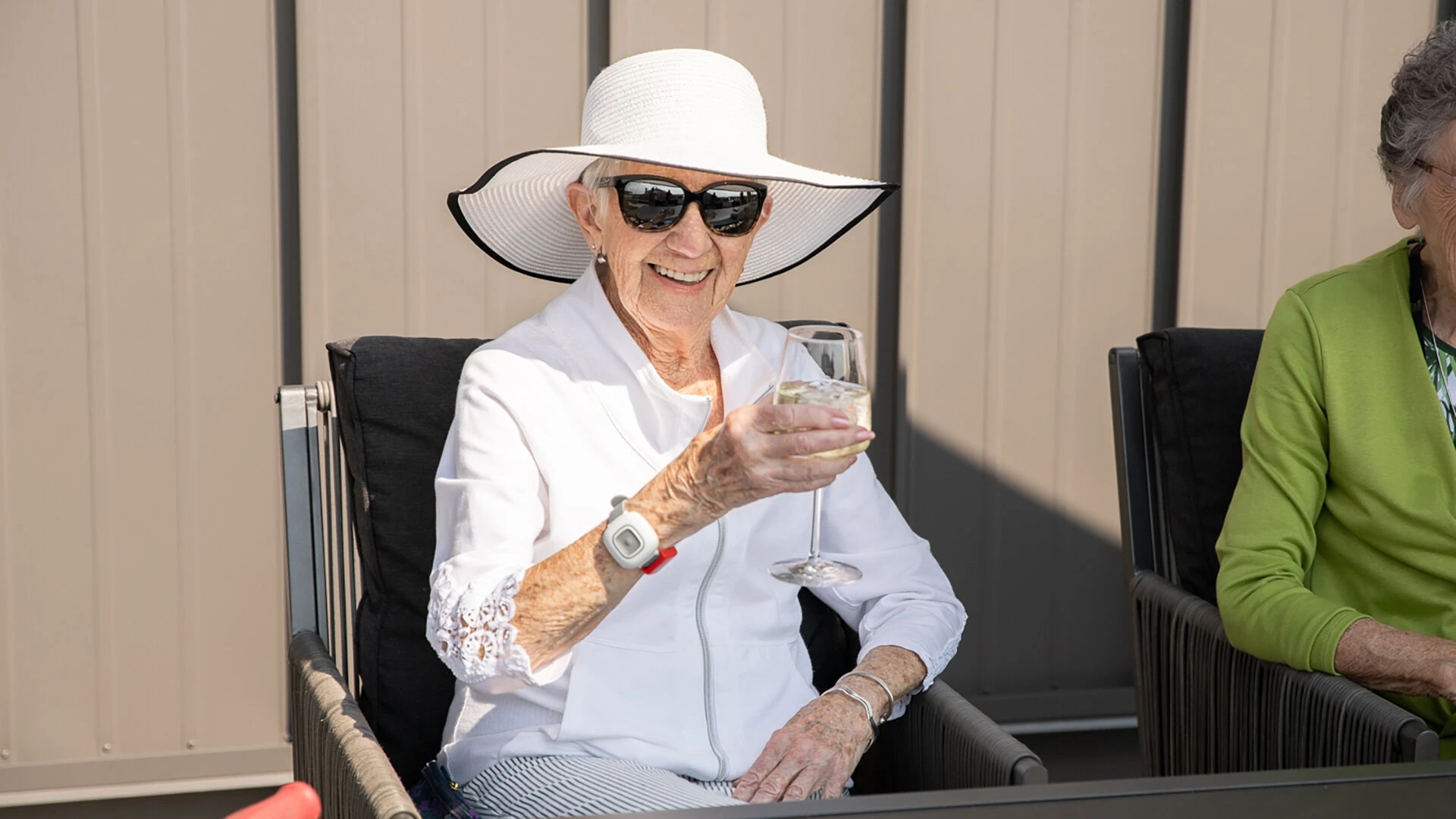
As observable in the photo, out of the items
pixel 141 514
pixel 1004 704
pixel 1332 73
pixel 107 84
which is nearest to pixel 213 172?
pixel 107 84

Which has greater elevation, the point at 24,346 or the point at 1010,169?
the point at 1010,169

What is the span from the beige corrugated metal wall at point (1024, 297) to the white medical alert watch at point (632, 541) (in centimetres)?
195

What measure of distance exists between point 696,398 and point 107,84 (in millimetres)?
1812

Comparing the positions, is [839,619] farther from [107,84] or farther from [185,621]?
[107,84]

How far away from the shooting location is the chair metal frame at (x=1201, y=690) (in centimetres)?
188

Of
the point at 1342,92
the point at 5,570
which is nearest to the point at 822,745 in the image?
the point at 5,570

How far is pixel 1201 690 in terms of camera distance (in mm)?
2305

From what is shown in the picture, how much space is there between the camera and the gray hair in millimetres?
2092

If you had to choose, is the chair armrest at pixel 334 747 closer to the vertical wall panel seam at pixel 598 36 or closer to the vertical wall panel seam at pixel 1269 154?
the vertical wall panel seam at pixel 598 36

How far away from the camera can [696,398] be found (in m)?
2.08

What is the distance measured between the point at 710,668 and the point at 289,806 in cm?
114

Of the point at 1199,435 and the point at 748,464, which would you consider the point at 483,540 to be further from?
the point at 1199,435

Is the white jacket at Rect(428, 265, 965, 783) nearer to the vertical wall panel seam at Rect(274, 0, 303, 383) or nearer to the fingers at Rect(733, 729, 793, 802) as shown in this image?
the fingers at Rect(733, 729, 793, 802)

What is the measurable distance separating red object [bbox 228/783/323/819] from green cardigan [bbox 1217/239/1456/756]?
161cm
